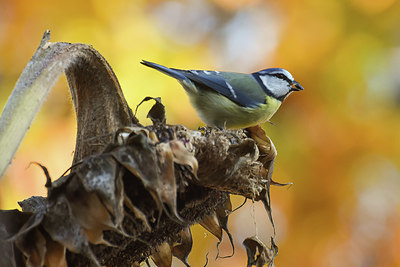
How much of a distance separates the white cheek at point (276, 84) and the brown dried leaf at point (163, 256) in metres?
1.49

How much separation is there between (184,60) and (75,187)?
6.89 ft

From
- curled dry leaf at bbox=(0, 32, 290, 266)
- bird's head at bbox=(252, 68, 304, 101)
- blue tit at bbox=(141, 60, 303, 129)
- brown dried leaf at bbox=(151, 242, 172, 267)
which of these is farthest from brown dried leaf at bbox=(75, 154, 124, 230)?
bird's head at bbox=(252, 68, 304, 101)

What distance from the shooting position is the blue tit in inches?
82.0

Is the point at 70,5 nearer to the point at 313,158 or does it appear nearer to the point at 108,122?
the point at 313,158

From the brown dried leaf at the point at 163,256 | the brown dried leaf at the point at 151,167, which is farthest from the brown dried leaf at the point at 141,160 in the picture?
the brown dried leaf at the point at 163,256

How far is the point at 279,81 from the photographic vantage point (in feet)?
8.19

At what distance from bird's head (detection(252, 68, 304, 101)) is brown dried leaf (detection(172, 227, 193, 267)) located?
1.43m

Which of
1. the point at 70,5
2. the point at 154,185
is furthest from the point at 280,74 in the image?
the point at 154,185

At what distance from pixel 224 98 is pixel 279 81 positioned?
19.6 inches

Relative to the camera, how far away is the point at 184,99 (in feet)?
8.68

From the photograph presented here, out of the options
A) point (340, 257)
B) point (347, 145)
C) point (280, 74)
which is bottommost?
point (340, 257)

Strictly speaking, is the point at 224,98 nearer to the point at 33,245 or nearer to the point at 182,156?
the point at 182,156

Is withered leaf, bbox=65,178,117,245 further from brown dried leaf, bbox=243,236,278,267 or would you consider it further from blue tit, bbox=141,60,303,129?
blue tit, bbox=141,60,303,129

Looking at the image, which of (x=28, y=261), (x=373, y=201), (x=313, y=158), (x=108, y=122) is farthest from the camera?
(x=373, y=201)
